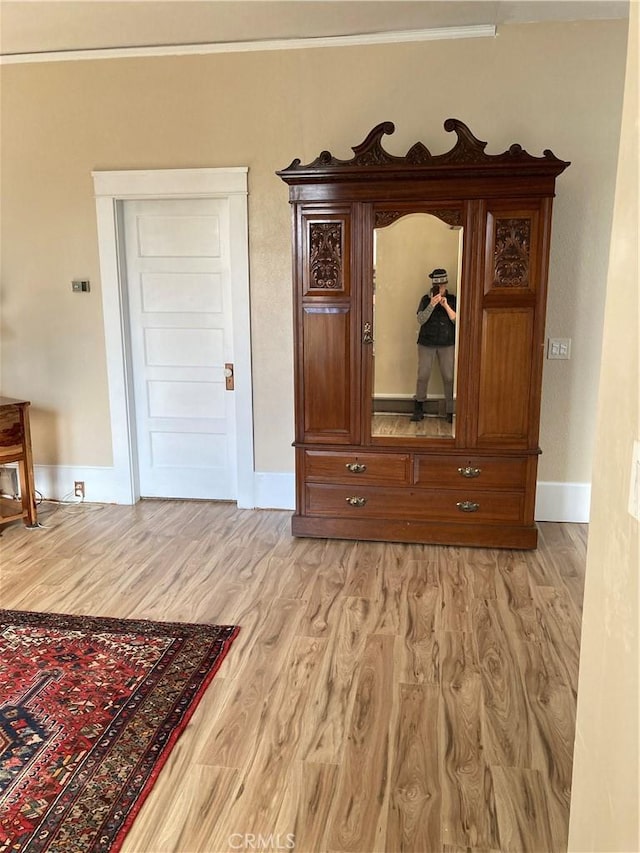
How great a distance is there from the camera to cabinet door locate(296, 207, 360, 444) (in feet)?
11.5

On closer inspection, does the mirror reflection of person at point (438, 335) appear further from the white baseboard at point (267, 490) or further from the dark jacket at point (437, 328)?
the white baseboard at point (267, 490)

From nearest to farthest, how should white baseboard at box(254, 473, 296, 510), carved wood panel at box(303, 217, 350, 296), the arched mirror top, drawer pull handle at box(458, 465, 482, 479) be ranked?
1. the arched mirror top
2. carved wood panel at box(303, 217, 350, 296)
3. drawer pull handle at box(458, 465, 482, 479)
4. white baseboard at box(254, 473, 296, 510)

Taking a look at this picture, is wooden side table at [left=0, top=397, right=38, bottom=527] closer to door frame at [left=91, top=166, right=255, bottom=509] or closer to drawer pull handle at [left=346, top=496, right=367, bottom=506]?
door frame at [left=91, top=166, right=255, bottom=509]

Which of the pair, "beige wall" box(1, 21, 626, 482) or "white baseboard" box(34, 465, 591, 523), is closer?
"beige wall" box(1, 21, 626, 482)

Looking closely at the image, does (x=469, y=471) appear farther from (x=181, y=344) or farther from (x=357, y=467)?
(x=181, y=344)

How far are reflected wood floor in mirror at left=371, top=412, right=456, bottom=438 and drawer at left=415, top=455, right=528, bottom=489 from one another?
5.4 inches

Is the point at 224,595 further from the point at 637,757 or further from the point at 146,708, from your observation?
the point at 637,757

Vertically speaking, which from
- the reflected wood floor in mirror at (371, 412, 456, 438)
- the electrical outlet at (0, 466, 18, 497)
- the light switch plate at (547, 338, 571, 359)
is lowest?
the electrical outlet at (0, 466, 18, 497)

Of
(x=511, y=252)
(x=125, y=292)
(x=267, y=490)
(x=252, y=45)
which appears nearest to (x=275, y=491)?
(x=267, y=490)

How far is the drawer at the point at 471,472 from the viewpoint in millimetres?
3566

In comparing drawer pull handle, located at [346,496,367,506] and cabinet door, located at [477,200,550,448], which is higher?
cabinet door, located at [477,200,550,448]

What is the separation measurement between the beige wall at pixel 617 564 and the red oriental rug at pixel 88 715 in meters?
1.28

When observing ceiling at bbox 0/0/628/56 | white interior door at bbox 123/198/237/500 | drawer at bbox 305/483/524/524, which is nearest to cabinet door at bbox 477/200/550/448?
drawer at bbox 305/483/524/524

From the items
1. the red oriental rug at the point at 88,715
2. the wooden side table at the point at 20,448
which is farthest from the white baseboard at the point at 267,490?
the red oriental rug at the point at 88,715
